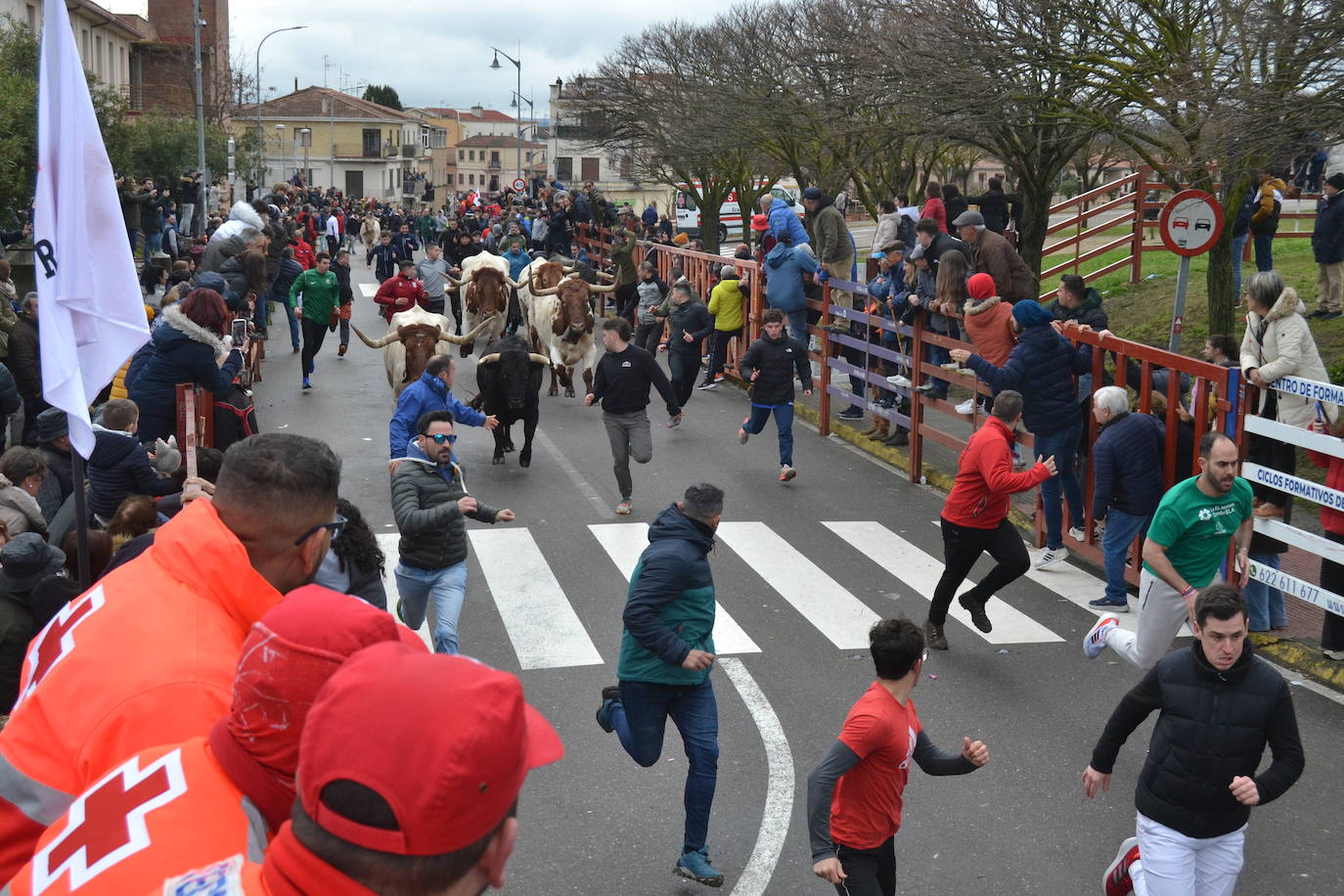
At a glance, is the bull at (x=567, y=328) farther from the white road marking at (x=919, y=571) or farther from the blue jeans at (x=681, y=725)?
the blue jeans at (x=681, y=725)

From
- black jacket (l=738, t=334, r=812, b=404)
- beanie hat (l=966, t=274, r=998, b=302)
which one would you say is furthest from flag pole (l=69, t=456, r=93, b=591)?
black jacket (l=738, t=334, r=812, b=404)

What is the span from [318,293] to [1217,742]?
55.6 feet

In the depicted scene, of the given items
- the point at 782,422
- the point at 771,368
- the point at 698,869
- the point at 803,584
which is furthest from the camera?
the point at 782,422

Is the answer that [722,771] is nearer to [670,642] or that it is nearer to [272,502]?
[670,642]

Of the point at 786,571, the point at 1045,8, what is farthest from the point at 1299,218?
the point at 786,571

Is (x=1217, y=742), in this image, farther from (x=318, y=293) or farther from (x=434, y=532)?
(x=318, y=293)

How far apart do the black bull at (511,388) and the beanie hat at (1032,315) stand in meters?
5.63

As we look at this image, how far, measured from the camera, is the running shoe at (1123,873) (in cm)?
579

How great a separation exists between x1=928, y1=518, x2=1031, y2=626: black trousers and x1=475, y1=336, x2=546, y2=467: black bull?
6642 mm

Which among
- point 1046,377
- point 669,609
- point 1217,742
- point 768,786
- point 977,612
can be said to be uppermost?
point 1046,377

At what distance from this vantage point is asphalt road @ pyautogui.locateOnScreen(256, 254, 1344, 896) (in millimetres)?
6699

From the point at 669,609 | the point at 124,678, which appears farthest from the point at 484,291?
the point at 124,678

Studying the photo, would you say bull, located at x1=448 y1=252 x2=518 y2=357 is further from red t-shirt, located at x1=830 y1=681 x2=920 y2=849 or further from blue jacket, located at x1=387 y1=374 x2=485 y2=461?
red t-shirt, located at x1=830 y1=681 x2=920 y2=849

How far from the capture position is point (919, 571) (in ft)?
38.1
